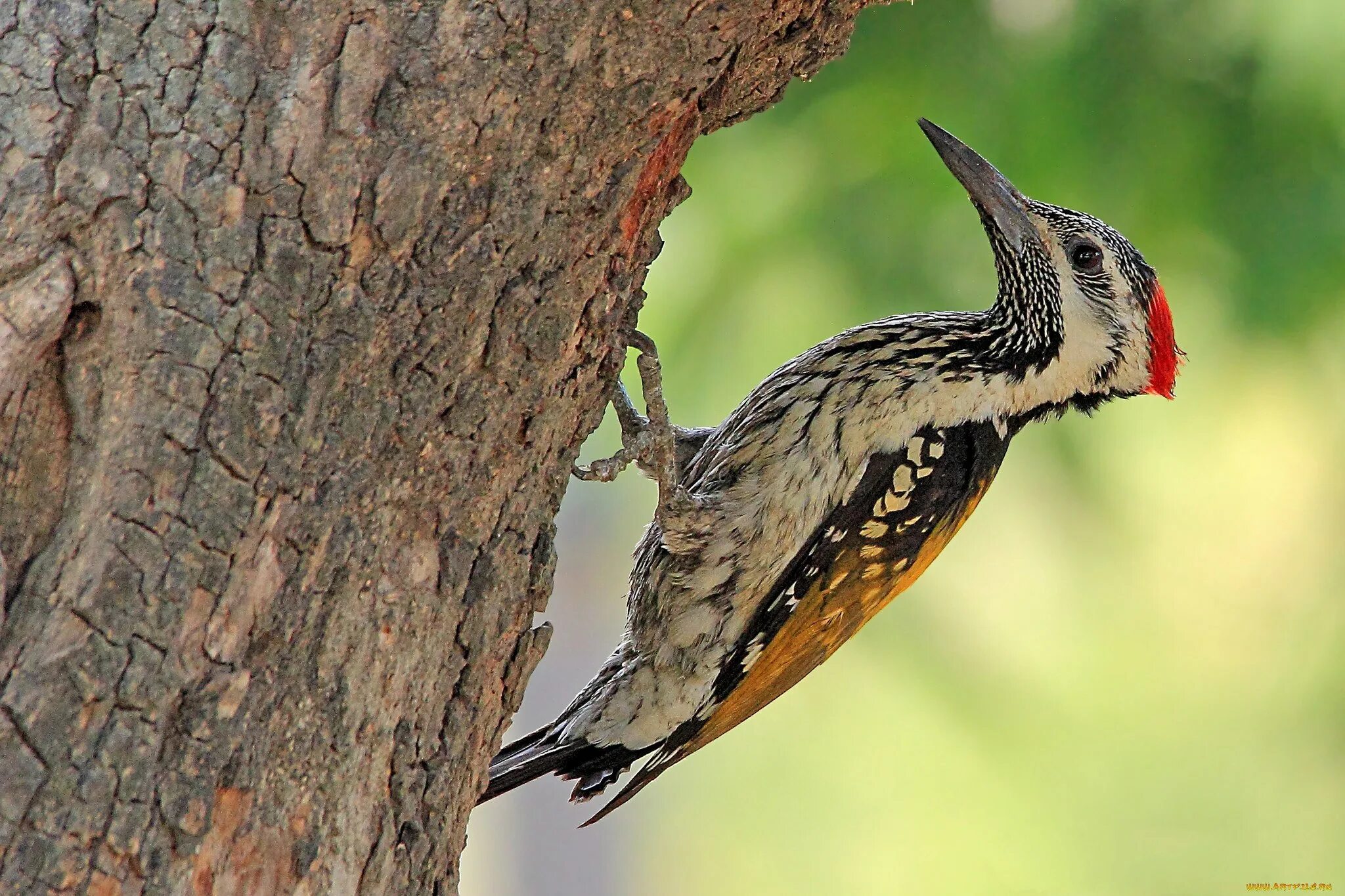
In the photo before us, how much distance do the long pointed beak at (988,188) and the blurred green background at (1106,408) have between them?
37.0 inches

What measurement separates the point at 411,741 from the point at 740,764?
14.4 feet

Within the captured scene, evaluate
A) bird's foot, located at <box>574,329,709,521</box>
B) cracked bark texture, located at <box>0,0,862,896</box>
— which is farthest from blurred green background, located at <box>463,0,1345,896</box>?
cracked bark texture, located at <box>0,0,862,896</box>

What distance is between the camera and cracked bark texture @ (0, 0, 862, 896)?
1.28 meters

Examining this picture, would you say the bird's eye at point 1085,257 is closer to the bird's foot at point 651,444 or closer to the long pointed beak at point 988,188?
the long pointed beak at point 988,188

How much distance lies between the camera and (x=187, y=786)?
4.32 feet

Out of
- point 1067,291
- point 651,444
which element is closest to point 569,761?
point 651,444

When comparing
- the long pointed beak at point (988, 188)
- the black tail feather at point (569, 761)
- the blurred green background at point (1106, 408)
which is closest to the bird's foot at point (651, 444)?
the black tail feather at point (569, 761)

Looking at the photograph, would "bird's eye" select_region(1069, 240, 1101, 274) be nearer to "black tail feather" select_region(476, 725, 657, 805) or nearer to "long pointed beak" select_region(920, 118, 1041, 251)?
"long pointed beak" select_region(920, 118, 1041, 251)

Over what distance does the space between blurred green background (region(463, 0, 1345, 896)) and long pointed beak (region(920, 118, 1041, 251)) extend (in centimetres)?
94

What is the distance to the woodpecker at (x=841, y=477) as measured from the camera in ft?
8.84

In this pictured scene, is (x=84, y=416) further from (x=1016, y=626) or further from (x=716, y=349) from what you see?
(x=1016, y=626)

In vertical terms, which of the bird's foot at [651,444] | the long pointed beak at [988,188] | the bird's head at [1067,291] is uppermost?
the long pointed beak at [988,188]

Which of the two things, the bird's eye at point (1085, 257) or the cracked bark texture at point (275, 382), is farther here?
the bird's eye at point (1085, 257)

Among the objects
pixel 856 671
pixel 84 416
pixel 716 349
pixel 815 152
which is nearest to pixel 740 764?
pixel 856 671
